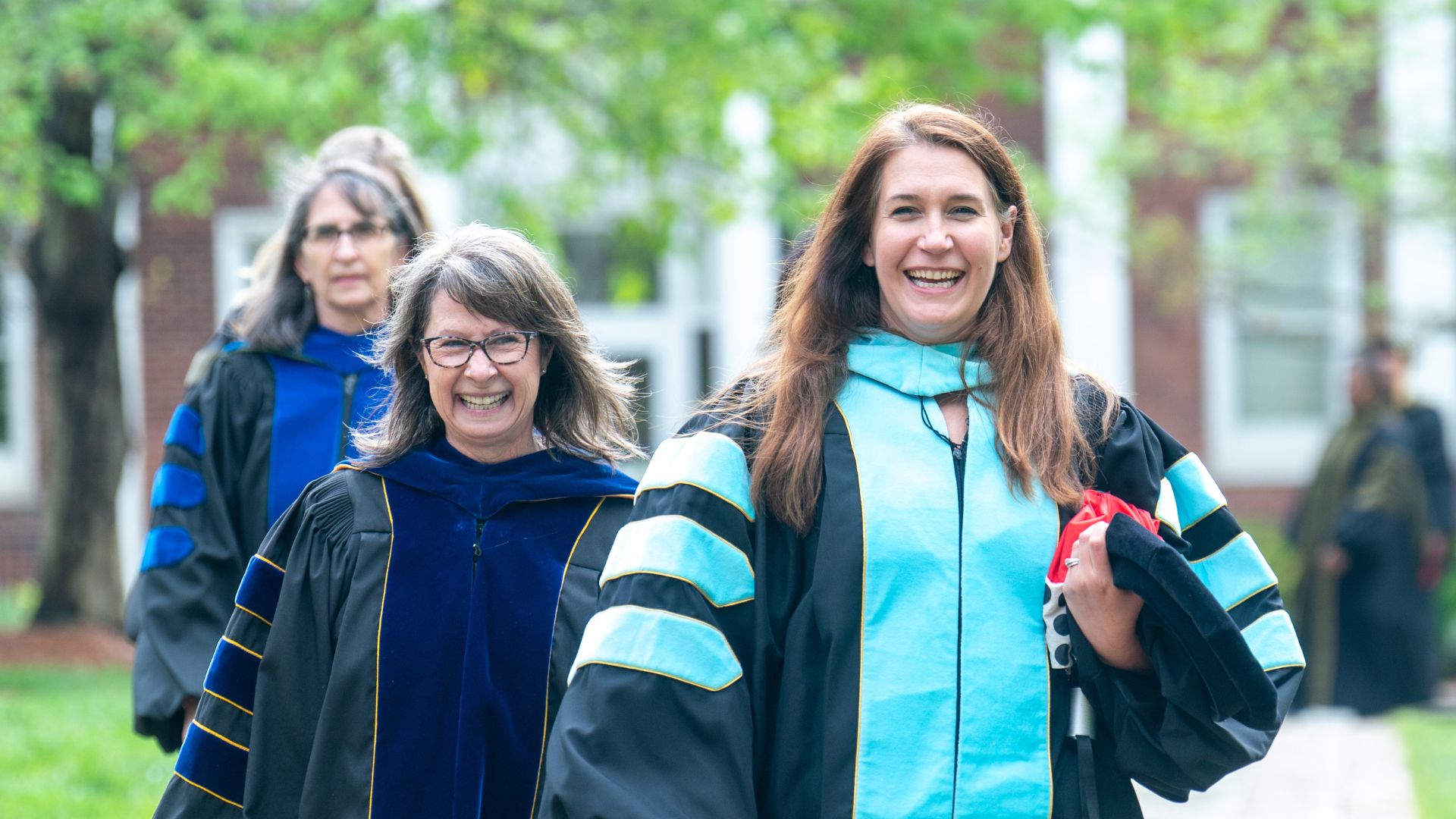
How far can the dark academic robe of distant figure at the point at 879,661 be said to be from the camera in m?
2.38

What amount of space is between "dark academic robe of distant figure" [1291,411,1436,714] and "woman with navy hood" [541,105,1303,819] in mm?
7001

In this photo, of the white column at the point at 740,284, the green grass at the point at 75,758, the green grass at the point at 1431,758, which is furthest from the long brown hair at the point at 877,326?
the white column at the point at 740,284

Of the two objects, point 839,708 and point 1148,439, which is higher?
point 1148,439

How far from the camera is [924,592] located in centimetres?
244

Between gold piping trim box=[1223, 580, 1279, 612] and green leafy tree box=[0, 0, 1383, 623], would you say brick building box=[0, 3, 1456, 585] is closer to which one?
green leafy tree box=[0, 0, 1383, 623]

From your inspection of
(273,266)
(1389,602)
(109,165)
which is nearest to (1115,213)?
(1389,602)

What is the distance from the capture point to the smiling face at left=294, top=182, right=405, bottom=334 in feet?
12.0

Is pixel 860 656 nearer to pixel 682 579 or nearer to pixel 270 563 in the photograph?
pixel 682 579

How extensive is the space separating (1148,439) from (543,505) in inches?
41.1

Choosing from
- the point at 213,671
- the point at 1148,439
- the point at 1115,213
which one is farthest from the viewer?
the point at 1115,213

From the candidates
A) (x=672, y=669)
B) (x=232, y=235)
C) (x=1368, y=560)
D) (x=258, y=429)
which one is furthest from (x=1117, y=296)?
(x=672, y=669)

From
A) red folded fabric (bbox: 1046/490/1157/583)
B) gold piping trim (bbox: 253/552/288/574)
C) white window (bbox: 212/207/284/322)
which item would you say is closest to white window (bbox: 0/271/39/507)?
white window (bbox: 212/207/284/322)

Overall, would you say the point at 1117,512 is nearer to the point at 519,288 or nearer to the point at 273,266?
the point at 519,288

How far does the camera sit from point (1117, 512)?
2.41m
